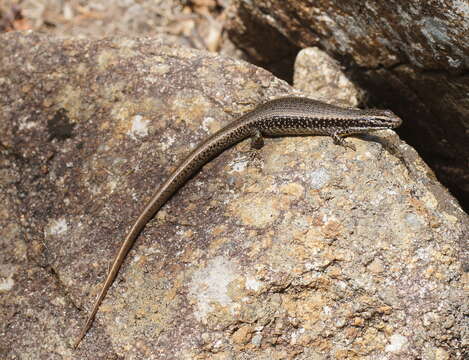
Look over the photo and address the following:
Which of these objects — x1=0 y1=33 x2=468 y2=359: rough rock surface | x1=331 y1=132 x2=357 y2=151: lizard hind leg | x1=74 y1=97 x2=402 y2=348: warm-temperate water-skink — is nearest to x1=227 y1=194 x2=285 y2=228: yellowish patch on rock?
x1=0 y1=33 x2=468 y2=359: rough rock surface

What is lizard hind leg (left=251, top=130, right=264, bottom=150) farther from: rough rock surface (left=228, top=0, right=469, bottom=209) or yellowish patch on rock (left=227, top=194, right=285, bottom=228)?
rough rock surface (left=228, top=0, right=469, bottom=209)

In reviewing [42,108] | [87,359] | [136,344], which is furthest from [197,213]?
[42,108]

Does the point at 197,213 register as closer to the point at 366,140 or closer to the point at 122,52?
the point at 366,140

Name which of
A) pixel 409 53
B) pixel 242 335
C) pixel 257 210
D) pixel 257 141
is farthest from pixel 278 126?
pixel 242 335

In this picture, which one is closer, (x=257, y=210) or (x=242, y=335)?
(x=242, y=335)

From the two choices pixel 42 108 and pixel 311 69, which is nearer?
pixel 42 108

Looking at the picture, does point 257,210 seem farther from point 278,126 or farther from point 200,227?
point 278,126
